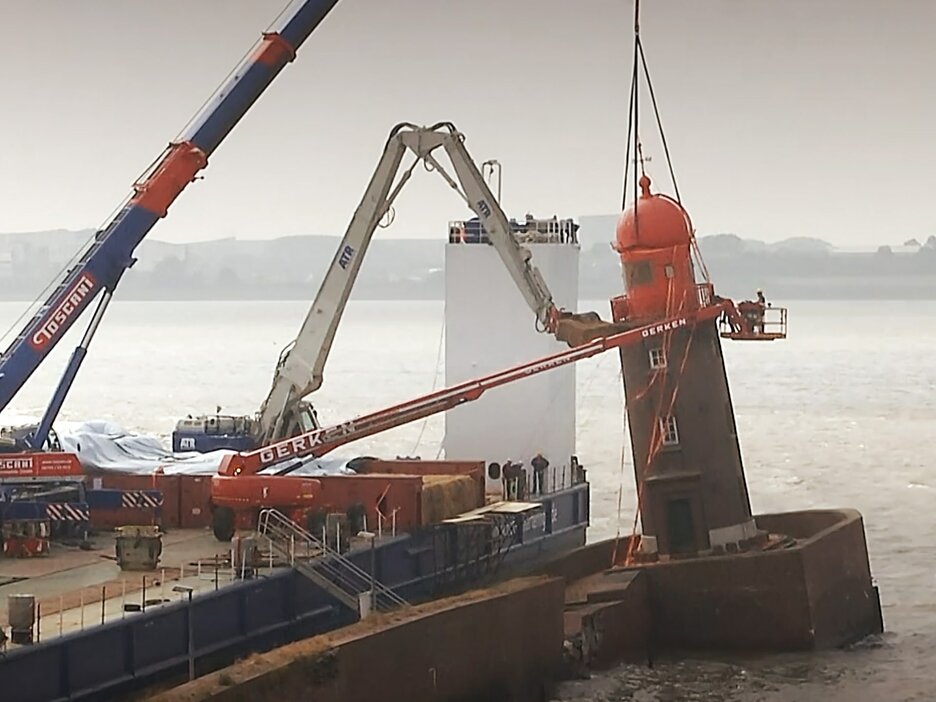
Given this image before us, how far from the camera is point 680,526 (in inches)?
1145

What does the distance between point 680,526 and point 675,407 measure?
216cm

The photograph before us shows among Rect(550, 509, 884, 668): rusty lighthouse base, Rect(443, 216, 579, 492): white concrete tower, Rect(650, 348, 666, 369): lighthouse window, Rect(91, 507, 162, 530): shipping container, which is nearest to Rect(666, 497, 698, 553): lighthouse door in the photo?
Rect(550, 509, 884, 668): rusty lighthouse base

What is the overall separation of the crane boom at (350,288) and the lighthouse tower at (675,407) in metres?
3.55

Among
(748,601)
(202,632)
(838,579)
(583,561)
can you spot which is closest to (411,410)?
(583,561)

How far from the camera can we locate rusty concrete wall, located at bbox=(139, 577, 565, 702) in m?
18.9

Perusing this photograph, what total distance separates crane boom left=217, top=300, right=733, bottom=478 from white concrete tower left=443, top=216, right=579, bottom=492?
5076mm

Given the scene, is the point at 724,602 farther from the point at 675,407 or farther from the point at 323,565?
the point at 323,565

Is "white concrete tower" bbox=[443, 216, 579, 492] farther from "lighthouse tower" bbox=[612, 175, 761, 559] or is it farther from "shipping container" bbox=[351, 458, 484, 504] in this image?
"lighthouse tower" bbox=[612, 175, 761, 559]

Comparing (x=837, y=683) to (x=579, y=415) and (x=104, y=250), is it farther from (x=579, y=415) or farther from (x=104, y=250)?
(x=579, y=415)

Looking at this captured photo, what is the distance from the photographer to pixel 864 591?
29609 mm

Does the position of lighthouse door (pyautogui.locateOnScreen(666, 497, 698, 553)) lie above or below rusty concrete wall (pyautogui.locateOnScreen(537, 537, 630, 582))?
above

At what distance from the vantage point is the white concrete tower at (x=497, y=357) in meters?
34.0

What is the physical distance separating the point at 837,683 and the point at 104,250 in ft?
45.6

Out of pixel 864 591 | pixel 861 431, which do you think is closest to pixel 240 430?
pixel 864 591
